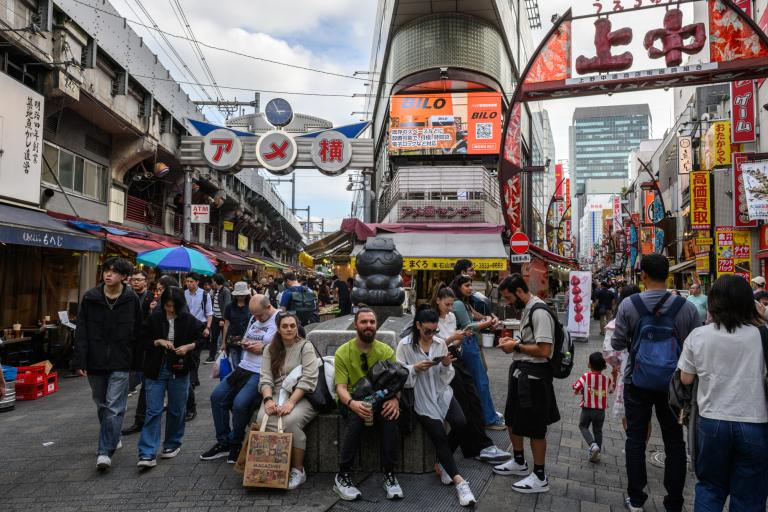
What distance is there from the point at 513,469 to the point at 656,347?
71.8 inches

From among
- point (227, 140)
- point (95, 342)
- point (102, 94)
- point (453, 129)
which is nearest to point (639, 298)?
point (95, 342)

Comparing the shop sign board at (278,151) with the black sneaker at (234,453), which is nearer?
the black sneaker at (234,453)

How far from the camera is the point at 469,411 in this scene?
5402mm

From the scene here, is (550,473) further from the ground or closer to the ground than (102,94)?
closer to the ground

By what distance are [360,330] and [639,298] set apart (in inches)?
88.3

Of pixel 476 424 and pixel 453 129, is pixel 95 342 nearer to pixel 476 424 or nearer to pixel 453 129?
pixel 476 424

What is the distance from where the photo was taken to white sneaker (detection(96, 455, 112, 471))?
473cm

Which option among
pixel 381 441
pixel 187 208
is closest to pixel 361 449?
pixel 381 441

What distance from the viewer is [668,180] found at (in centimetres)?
3956

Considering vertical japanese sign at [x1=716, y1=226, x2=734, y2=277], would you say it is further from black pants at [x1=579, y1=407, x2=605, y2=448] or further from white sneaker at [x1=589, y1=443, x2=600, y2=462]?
white sneaker at [x1=589, y1=443, x2=600, y2=462]

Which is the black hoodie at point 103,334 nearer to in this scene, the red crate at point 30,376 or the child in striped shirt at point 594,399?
the red crate at point 30,376

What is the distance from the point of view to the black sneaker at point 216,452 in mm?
5117

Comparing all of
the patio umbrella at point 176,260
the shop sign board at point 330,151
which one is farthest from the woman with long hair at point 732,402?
the shop sign board at point 330,151

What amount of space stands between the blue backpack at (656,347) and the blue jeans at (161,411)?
4103 millimetres
